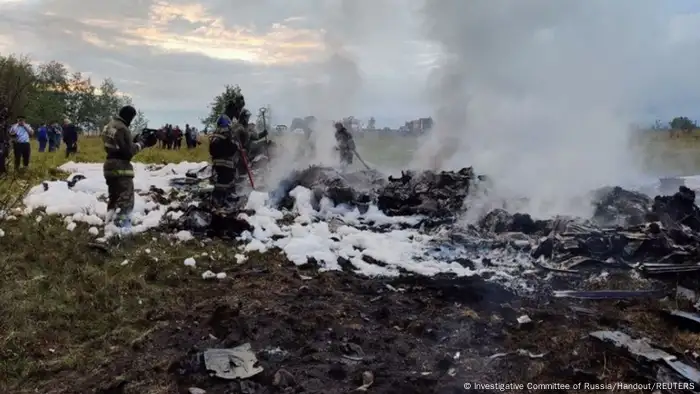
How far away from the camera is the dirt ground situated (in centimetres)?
423

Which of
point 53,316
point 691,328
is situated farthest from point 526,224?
point 53,316

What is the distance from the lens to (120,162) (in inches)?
325

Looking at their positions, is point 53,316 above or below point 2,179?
below

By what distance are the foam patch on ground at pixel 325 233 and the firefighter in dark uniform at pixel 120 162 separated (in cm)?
33

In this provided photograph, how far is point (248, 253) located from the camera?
26.7 feet

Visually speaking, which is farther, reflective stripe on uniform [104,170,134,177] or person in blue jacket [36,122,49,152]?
person in blue jacket [36,122,49,152]

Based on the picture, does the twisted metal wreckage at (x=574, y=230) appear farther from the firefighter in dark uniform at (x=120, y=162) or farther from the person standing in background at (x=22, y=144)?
the person standing in background at (x=22, y=144)

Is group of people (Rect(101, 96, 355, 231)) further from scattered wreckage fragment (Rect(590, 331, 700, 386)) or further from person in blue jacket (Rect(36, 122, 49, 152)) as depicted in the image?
person in blue jacket (Rect(36, 122, 49, 152))

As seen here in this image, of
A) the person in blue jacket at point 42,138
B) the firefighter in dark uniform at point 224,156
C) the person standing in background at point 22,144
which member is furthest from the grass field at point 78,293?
the person in blue jacket at point 42,138

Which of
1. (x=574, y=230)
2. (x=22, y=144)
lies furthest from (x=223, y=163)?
(x=22, y=144)

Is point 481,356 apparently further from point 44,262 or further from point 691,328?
point 44,262

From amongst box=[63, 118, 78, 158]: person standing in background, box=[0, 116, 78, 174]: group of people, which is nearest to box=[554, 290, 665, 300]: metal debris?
box=[0, 116, 78, 174]: group of people

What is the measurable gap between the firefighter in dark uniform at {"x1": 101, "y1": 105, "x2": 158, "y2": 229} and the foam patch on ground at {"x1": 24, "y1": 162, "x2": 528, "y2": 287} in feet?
1.08

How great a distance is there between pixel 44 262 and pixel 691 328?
7512mm
